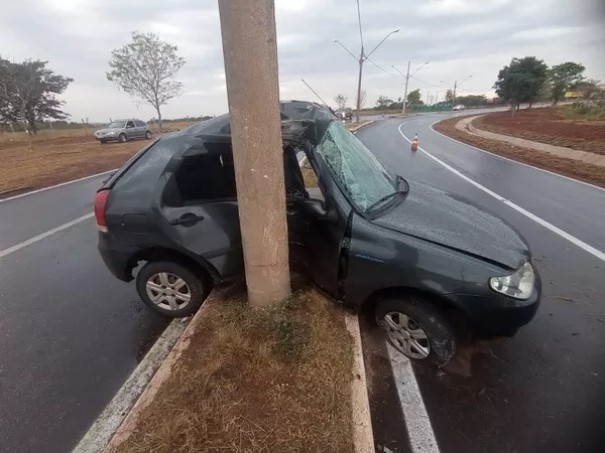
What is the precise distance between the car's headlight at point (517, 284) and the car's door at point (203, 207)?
6.49ft

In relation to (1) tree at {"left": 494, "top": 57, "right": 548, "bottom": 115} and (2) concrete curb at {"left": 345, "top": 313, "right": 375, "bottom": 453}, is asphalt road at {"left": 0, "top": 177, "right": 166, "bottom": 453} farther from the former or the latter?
(1) tree at {"left": 494, "top": 57, "right": 548, "bottom": 115}

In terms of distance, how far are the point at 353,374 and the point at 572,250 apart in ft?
13.7

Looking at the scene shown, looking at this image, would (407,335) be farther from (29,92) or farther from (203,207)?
(29,92)

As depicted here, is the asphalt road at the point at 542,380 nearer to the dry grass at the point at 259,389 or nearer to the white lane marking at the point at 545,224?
the white lane marking at the point at 545,224

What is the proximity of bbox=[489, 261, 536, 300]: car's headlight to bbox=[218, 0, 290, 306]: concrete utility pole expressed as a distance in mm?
1454

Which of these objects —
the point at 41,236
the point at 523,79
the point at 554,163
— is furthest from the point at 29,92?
the point at 523,79

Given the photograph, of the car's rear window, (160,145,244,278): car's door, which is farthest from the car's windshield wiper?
the car's rear window

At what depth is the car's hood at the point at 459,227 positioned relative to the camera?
2506 mm

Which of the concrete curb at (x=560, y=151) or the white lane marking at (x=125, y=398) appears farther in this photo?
the concrete curb at (x=560, y=151)

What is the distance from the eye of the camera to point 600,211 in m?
6.55

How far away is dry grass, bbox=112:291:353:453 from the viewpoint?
6.24ft

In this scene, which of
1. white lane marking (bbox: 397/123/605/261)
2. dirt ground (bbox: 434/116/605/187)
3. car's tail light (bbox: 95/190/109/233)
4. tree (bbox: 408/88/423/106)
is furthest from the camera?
tree (bbox: 408/88/423/106)

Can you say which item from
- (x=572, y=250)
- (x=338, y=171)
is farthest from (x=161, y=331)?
(x=572, y=250)

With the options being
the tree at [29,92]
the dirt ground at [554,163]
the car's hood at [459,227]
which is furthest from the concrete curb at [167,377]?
the tree at [29,92]
